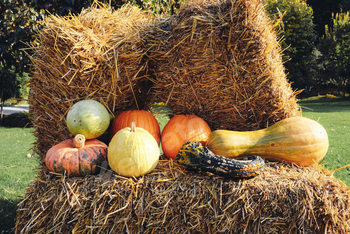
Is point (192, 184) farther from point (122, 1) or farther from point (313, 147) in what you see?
point (122, 1)

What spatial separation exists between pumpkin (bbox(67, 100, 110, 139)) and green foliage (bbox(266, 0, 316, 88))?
74.2 feet

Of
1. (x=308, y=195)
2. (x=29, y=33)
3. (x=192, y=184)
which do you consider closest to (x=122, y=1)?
(x=29, y=33)

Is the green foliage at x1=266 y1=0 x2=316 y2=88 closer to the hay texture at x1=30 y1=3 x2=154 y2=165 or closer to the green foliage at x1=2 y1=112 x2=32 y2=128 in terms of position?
the green foliage at x1=2 y1=112 x2=32 y2=128

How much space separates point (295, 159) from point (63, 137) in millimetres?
2600

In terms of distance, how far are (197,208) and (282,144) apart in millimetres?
1153

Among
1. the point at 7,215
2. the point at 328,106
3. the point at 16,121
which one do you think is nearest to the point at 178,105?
the point at 7,215

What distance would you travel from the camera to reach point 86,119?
2561mm

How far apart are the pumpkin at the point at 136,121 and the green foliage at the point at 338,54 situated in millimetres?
22253

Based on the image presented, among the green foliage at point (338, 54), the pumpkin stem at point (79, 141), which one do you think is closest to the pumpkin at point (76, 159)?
the pumpkin stem at point (79, 141)

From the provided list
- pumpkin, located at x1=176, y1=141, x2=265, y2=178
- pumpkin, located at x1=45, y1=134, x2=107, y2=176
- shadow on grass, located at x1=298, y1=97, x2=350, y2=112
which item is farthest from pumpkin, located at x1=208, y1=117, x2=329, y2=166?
shadow on grass, located at x1=298, y1=97, x2=350, y2=112

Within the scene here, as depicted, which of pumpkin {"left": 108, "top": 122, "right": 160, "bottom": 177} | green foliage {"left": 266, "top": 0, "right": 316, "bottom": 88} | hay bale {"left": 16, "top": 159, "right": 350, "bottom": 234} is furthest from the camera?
green foliage {"left": 266, "top": 0, "right": 316, "bottom": 88}

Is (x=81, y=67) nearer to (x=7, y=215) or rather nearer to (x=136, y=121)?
(x=136, y=121)

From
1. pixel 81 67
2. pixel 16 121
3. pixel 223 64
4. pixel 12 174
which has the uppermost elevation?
pixel 223 64

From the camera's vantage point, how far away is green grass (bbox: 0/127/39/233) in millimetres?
3111
